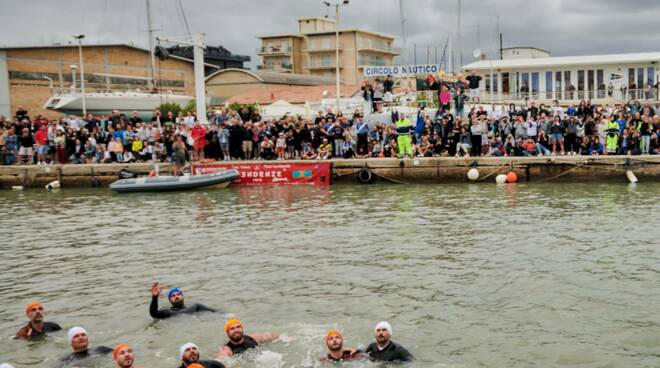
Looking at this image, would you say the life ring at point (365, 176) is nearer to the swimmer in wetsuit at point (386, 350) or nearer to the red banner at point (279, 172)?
the red banner at point (279, 172)

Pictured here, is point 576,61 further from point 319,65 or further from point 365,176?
point 319,65

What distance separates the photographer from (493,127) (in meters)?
26.0

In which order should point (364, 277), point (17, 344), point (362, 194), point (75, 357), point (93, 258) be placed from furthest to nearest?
point (362, 194) < point (93, 258) < point (364, 277) < point (17, 344) < point (75, 357)

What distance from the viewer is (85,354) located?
30.4 ft

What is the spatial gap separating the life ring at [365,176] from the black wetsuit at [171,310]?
15176 mm

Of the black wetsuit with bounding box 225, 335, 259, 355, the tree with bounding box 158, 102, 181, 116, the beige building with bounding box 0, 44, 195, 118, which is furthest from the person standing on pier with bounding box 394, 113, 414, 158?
the tree with bounding box 158, 102, 181, 116

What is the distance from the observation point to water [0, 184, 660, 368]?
952 centimetres

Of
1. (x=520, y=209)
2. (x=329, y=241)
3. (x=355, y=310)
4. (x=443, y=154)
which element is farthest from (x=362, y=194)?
(x=355, y=310)

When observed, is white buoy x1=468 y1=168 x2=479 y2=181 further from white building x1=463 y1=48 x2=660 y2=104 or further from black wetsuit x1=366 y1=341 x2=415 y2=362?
black wetsuit x1=366 y1=341 x2=415 y2=362

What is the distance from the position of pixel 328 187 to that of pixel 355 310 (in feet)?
48.3

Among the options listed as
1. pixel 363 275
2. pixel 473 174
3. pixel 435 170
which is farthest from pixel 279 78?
pixel 363 275

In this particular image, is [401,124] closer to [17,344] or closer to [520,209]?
[520,209]

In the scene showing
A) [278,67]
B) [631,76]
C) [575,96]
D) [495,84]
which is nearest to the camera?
[631,76]

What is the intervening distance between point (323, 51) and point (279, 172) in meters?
55.7
